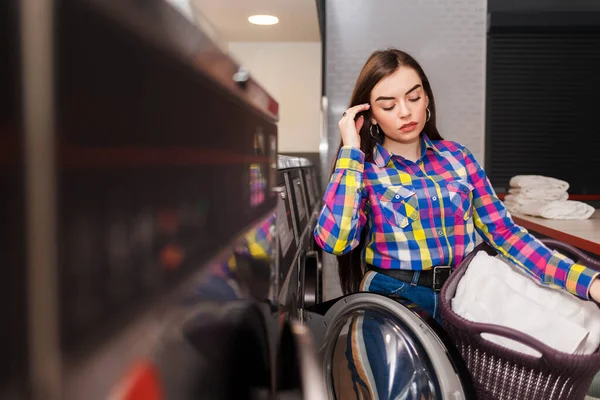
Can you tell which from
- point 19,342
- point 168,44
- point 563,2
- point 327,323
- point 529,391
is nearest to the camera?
point 19,342

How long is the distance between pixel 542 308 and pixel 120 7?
121cm

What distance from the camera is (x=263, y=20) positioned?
2.87 m

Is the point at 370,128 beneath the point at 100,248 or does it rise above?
above

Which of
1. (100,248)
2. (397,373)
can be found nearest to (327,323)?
(397,373)

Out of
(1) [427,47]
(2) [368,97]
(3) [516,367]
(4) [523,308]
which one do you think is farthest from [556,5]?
(3) [516,367]

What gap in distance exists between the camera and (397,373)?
120 cm

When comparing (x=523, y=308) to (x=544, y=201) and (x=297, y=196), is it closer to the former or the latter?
(x=297, y=196)

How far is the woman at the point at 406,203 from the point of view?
5.07 ft

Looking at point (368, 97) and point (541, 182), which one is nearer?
point (368, 97)

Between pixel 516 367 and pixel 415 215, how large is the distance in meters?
0.53

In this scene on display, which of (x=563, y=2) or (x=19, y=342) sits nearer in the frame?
(x=19, y=342)

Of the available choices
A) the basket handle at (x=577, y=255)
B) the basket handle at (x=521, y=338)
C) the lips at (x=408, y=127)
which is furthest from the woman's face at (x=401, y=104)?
the basket handle at (x=521, y=338)

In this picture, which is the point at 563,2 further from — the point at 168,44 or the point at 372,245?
the point at 168,44

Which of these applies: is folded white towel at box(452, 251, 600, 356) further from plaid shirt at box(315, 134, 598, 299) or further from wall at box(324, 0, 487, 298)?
wall at box(324, 0, 487, 298)
